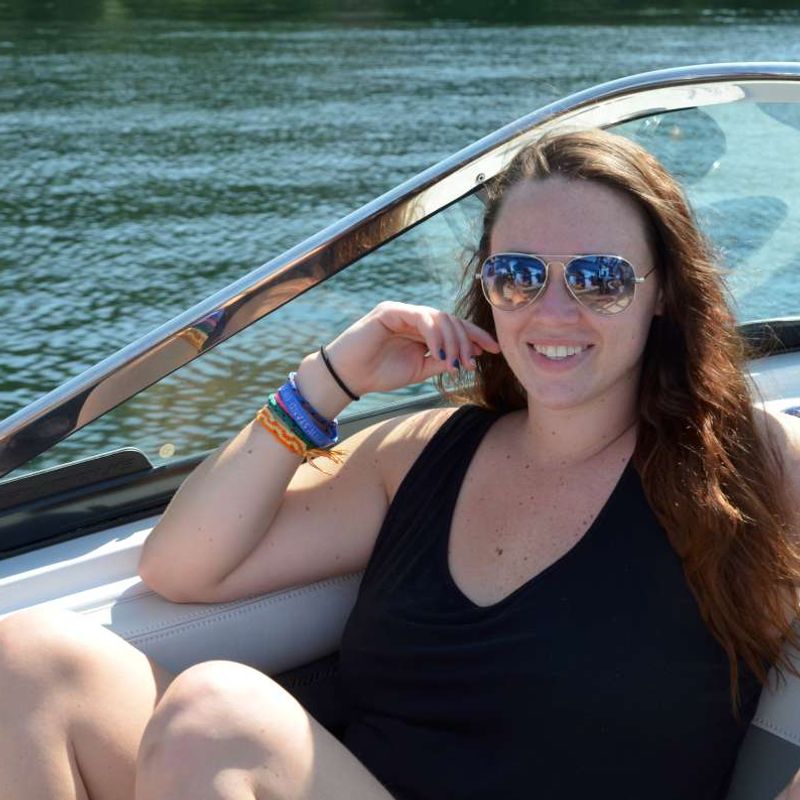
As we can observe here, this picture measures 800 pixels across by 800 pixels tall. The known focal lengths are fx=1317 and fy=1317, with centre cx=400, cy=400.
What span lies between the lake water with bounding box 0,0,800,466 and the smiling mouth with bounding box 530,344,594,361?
55 centimetres

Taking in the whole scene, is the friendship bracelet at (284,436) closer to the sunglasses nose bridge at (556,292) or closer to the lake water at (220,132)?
the lake water at (220,132)

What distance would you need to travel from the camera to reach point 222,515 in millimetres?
1824

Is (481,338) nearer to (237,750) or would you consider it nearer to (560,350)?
(560,350)

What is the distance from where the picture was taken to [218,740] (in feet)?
4.74

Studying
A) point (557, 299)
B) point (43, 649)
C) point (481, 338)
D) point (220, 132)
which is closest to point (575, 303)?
point (557, 299)

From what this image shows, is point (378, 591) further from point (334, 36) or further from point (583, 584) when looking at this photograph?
point (334, 36)

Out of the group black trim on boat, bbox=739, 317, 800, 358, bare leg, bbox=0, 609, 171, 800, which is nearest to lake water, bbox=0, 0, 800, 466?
bare leg, bbox=0, 609, 171, 800

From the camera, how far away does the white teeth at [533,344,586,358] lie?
1631mm

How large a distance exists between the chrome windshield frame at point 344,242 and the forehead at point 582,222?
0.27 metres

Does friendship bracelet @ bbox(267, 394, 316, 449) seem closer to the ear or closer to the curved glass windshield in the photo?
the ear

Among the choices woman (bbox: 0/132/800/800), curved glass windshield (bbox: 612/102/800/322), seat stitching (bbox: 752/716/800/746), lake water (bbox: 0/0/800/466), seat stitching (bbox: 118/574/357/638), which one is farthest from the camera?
lake water (bbox: 0/0/800/466)

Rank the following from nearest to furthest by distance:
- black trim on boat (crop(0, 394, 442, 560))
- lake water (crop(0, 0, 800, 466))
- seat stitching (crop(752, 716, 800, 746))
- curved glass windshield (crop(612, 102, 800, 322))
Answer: seat stitching (crop(752, 716, 800, 746)) → black trim on boat (crop(0, 394, 442, 560)) → curved glass windshield (crop(612, 102, 800, 322)) → lake water (crop(0, 0, 800, 466))

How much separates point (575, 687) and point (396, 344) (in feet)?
1.97

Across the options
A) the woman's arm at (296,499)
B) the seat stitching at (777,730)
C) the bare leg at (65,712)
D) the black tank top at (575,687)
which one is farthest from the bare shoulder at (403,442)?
the seat stitching at (777,730)
